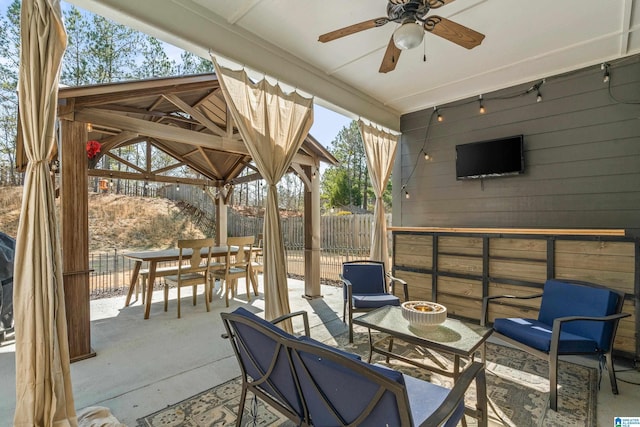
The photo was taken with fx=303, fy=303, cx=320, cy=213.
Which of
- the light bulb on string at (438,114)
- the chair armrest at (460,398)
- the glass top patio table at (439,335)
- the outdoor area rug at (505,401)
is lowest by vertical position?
the outdoor area rug at (505,401)

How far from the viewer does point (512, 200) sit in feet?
12.4

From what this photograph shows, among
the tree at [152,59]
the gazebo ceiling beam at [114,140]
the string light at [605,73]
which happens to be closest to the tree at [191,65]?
the tree at [152,59]

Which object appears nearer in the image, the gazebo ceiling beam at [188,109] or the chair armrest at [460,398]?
the chair armrest at [460,398]

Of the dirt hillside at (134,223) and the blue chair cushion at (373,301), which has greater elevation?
the dirt hillside at (134,223)

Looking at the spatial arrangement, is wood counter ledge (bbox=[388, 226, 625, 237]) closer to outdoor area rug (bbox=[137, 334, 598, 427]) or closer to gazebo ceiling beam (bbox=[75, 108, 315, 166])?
outdoor area rug (bbox=[137, 334, 598, 427])

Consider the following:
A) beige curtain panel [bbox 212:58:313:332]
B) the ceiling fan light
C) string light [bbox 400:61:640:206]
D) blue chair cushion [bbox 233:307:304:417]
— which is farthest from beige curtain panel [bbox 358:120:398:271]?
blue chair cushion [bbox 233:307:304:417]

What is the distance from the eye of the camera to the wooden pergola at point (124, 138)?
275 centimetres

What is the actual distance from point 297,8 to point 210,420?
3094 mm

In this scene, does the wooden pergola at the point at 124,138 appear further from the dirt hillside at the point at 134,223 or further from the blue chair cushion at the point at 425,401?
the dirt hillside at the point at 134,223

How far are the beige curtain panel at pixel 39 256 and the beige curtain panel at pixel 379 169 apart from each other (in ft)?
11.0

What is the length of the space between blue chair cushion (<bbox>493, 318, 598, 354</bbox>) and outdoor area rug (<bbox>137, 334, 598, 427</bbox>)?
0.34 m

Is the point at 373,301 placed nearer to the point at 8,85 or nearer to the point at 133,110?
the point at 133,110

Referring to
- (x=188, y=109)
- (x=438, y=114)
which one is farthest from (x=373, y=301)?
(x=188, y=109)

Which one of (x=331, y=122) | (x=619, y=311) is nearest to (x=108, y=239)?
(x=331, y=122)
